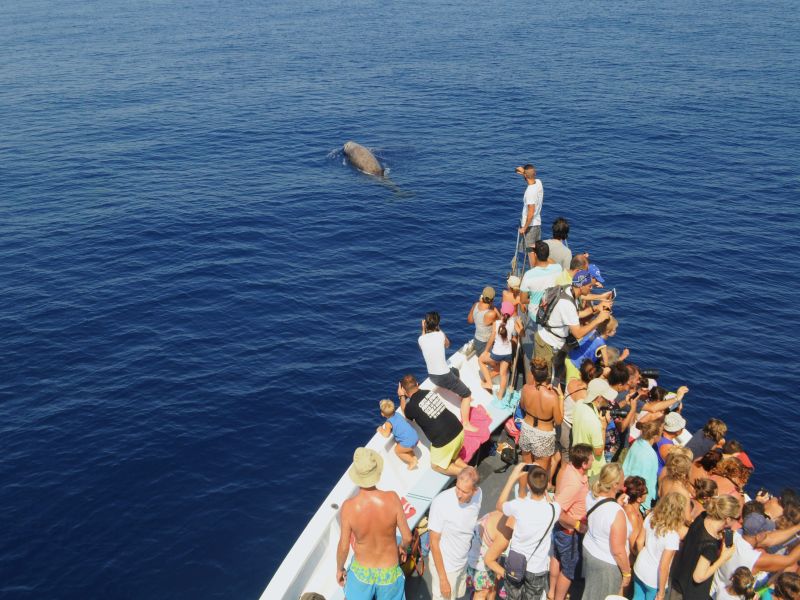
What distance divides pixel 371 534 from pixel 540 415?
12.0 feet

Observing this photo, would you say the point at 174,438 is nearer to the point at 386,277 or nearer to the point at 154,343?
the point at 154,343

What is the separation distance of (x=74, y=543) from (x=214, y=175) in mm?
27535

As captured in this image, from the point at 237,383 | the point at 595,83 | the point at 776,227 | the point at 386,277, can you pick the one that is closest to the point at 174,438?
the point at 237,383

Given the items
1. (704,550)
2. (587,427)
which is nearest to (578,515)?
(587,427)

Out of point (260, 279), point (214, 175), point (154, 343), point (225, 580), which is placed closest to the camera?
point (225, 580)

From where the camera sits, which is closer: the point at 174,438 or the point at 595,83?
the point at 174,438

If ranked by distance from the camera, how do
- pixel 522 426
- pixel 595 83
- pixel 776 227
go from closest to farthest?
pixel 522 426, pixel 776 227, pixel 595 83

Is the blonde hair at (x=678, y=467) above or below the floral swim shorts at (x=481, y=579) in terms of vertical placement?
above

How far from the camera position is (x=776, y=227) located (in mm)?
32438

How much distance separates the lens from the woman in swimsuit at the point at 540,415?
33.7 ft

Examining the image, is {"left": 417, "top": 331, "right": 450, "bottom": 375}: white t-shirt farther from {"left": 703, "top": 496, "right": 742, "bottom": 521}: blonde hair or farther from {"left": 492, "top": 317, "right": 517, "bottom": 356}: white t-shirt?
{"left": 703, "top": 496, "right": 742, "bottom": 521}: blonde hair

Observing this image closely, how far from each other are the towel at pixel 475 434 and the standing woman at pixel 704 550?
4.00 m

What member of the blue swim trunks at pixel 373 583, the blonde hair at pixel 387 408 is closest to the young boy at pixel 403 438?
the blonde hair at pixel 387 408

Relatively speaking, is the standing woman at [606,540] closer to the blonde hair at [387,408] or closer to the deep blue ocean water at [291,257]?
the blonde hair at [387,408]
